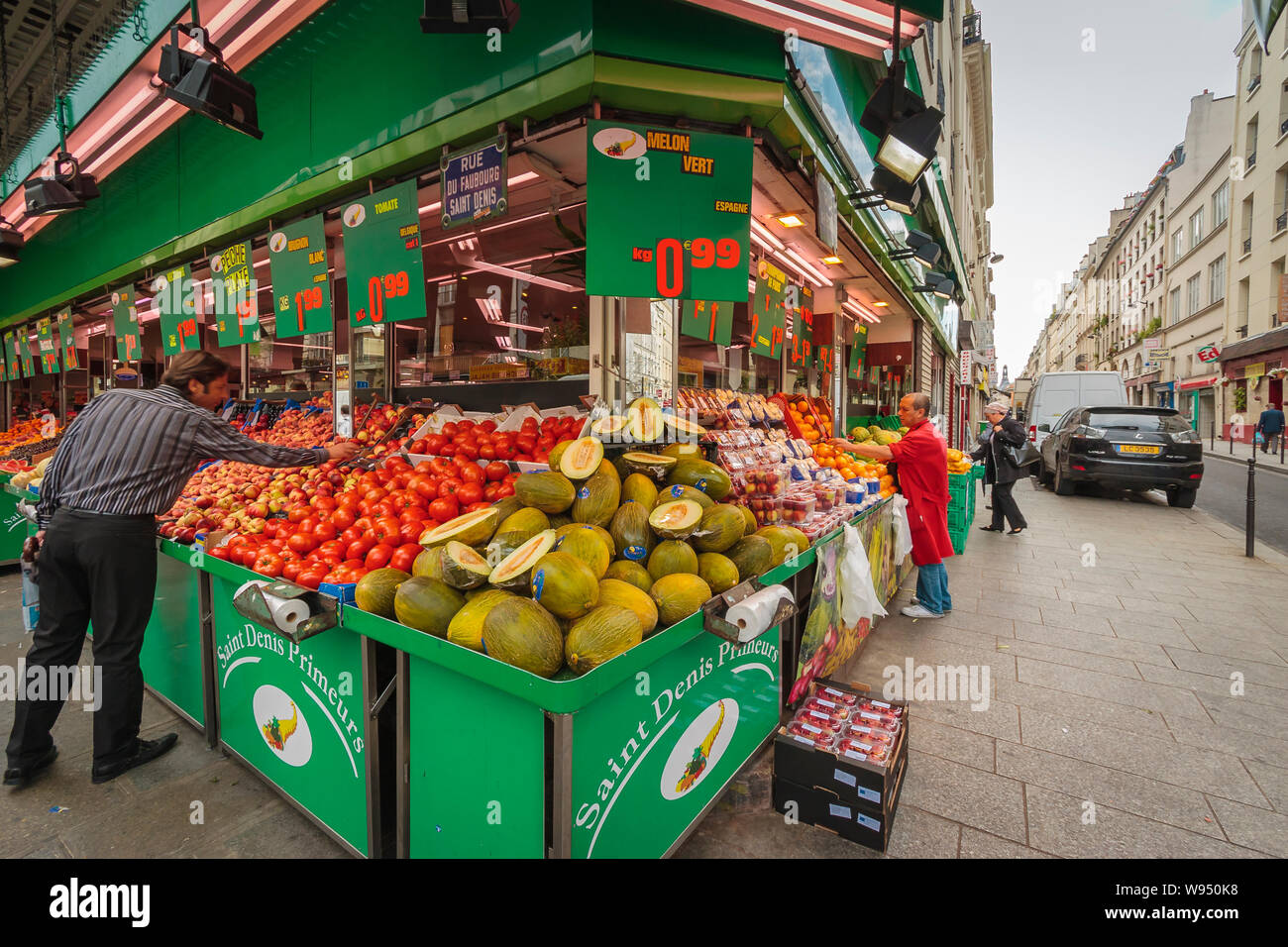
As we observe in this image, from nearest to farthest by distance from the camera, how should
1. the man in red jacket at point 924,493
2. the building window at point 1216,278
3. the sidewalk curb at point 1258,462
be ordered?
the man in red jacket at point 924,493 → the sidewalk curb at point 1258,462 → the building window at point 1216,278

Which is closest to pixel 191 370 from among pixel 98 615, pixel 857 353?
pixel 98 615

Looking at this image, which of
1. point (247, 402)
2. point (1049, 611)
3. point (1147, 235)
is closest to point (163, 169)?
point (247, 402)

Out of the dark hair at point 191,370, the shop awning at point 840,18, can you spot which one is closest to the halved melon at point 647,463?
the dark hair at point 191,370

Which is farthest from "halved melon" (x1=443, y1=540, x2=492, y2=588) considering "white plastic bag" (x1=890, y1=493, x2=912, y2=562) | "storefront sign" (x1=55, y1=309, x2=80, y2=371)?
"storefront sign" (x1=55, y1=309, x2=80, y2=371)

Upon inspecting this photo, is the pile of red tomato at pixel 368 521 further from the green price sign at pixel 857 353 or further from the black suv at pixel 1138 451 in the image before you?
the black suv at pixel 1138 451

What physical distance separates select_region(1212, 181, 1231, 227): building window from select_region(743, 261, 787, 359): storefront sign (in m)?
34.0

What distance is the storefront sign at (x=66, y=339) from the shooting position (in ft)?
27.0

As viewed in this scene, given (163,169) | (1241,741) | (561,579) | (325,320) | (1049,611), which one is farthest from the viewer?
(163,169)

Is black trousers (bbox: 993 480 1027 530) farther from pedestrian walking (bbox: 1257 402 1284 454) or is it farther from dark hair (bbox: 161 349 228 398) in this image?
pedestrian walking (bbox: 1257 402 1284 454)

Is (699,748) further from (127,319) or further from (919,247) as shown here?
(127,319)

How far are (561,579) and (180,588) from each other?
8.94 ft

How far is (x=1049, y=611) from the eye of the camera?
5.24 metres

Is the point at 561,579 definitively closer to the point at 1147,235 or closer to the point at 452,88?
the point at 452,88

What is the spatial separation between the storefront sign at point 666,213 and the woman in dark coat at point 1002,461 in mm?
6458
